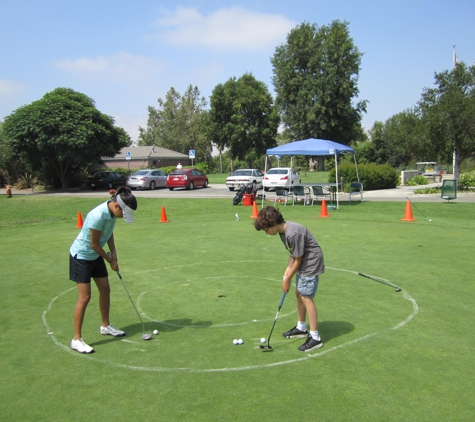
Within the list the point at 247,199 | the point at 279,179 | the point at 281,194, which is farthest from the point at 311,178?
the point at 247,199

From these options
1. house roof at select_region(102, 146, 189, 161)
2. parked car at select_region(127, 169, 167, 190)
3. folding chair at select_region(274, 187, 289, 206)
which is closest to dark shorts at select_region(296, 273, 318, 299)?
folding chair at select_region(274, 187, 289, 206)

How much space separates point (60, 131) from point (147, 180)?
723 cm

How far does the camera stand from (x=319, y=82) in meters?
55.4

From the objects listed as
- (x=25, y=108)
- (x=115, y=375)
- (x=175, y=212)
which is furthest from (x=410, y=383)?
(x=25, y=108)

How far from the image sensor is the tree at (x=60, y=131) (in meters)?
34.5

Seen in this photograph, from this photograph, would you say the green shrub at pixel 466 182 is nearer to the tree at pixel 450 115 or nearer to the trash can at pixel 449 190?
the tree at pixel 450 115

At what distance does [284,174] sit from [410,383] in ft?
81.2

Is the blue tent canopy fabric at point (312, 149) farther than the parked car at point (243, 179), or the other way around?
the parked car at point (243, 179)

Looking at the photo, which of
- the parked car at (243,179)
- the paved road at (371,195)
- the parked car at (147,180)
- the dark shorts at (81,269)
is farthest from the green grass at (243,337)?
A: the parked car at (147,180)

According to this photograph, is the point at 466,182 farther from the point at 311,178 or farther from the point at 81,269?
the point at 81,269

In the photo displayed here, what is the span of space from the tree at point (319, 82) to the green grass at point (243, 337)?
151ft

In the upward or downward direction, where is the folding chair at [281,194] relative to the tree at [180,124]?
downward

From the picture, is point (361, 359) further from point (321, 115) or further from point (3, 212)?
point (321, 115)

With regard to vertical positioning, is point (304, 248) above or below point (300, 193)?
below
